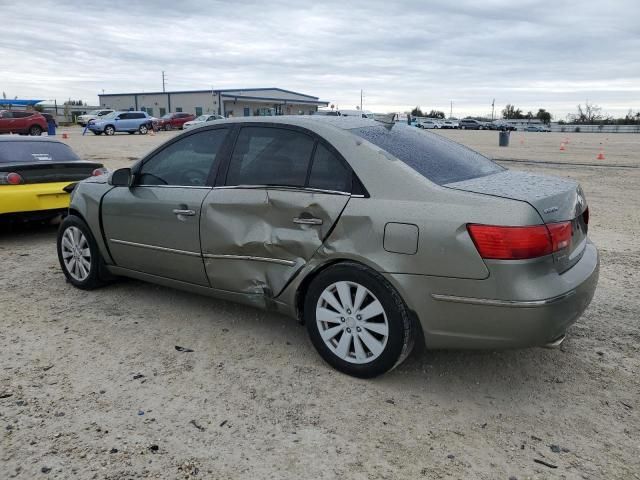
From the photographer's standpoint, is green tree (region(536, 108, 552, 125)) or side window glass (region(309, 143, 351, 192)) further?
green tree (region(536, 108, 552, 125))

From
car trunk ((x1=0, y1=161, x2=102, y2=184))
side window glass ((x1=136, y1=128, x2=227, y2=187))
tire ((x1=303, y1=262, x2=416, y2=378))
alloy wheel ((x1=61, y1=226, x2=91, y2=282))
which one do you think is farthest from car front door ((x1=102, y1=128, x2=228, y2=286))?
car trunk ((x1=0, y1=161, x2=102, y2=184))

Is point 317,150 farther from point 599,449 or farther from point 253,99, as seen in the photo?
point 253,99

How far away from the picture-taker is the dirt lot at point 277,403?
2.60 meters

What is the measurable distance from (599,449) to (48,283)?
15.6ft

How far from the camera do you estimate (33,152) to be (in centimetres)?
717

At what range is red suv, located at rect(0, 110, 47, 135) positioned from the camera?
1258 inches

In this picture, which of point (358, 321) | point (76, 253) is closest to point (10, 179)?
point (76, 253)

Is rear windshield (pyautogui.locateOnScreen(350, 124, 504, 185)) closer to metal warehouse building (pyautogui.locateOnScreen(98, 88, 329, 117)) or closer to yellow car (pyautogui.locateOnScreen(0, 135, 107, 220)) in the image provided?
yellow car (pyautogui.locateOnScreen(0, 135, 107, 220))

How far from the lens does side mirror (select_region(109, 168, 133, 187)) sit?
4.46 m

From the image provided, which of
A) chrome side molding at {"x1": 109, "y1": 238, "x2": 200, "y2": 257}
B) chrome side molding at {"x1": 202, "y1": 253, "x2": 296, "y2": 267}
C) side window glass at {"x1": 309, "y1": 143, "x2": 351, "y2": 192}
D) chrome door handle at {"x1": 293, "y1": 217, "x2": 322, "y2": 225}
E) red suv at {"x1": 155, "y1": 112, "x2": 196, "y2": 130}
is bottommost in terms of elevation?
chrome side molding at {"x1": 109, "y1": 238, "x2": 200, "y2": 257}

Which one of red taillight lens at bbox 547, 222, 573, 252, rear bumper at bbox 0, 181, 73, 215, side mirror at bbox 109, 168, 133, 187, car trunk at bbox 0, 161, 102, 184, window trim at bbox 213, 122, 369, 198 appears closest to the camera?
red taillight lens at bbox 547, 222, 573, 252

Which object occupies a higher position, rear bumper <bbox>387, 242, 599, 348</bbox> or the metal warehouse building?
the metal warehouse building

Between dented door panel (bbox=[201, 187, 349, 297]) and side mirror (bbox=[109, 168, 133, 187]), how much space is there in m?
0.92

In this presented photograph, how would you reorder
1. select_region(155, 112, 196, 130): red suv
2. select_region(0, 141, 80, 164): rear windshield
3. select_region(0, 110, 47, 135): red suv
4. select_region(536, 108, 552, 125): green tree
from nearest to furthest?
select_region(0, 141, 80, 164): rear windshield
select_region(0, 110, 47, 135): red suv
select_region(155, 112, 196, 130): red suv
select_region(536, 108, 552, 125): green tree
